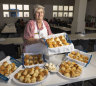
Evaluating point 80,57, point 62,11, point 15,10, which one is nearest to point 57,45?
point 80,57

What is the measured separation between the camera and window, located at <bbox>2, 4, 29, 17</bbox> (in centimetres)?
908

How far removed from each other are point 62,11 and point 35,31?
888 cm

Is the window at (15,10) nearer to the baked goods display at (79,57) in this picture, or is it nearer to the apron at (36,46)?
the apron at (36,46)

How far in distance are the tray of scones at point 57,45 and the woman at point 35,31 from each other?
0.65 feet

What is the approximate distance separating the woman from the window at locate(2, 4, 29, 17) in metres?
8.00

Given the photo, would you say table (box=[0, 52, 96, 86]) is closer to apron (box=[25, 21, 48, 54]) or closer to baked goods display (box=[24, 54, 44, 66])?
Answer: baked goods display (box=[24, 54, 44, 66])

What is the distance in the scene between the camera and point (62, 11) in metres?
10.2

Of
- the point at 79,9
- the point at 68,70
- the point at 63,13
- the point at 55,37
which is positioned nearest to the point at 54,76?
the point at 68,70

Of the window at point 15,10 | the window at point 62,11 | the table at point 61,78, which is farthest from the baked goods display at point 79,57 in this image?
the window at point 62,11

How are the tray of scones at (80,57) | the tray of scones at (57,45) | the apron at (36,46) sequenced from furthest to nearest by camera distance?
1. the apron at (36,46)
2. the tray of scones at (80,57)
3. the tray of scones at (57,45)

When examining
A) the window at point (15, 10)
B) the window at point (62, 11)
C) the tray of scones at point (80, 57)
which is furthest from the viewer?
the window at point (62, 11)

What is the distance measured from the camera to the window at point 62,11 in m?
9.95

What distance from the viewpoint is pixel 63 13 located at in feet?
33.8

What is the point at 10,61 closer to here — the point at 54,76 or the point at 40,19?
the point at 54,76
